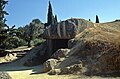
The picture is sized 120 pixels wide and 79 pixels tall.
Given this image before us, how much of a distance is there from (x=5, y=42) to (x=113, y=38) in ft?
42.2

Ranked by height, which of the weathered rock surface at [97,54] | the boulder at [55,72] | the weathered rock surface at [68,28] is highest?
the weathered rock surface at [68,28]

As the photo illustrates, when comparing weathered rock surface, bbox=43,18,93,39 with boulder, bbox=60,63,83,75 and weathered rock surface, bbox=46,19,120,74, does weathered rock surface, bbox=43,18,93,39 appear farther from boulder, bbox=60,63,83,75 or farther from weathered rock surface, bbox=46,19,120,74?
boulder, bbox=60,63,83,75

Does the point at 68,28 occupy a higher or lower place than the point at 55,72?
higher

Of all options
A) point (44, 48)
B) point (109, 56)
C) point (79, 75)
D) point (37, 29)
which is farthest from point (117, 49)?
point (37, 29)

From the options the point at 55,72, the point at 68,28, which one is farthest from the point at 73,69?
the point at 68,28

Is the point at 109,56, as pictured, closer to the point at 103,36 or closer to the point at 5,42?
the point at 103,36

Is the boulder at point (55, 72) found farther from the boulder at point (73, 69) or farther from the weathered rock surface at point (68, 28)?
the weathered rock surface at point (68, 28)

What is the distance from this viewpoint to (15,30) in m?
25.2

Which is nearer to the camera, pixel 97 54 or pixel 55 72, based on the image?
pixel 55 72

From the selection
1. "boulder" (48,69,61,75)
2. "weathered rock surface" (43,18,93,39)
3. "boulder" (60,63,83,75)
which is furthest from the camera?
"weathered rock surface" (43,18,93,39)

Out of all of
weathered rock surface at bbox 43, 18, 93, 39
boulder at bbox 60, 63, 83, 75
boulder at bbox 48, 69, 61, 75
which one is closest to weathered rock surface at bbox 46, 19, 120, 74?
boulder at bbox 60, 63, 83, 75

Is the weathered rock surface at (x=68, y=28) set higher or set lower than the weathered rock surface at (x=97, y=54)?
higher

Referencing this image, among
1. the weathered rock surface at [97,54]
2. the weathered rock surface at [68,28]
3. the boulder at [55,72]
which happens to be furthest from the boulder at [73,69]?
the weathered rock surface at [68,28]

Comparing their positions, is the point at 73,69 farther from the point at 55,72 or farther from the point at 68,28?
the point at 68,28
